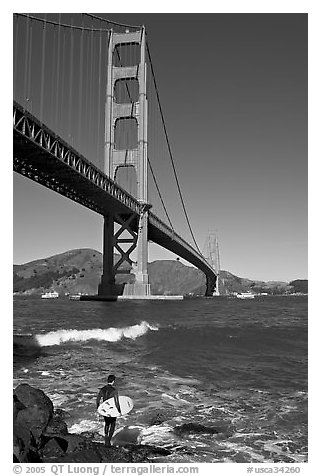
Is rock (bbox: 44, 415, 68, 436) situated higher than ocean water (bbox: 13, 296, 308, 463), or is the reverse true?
rock (bbox: 44, 415, 68, 436)

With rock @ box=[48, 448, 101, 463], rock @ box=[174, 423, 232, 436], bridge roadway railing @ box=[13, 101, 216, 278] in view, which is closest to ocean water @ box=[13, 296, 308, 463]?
rock @ box=[174, 423, 232, 436]

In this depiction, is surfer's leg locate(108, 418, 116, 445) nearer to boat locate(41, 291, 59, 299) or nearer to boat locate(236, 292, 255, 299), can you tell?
boat locate(41, 291, 59, 299)

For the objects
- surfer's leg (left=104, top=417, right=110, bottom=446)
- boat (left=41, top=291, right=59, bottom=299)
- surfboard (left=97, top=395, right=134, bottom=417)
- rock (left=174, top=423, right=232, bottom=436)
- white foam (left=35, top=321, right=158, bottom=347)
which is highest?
surfboard (left=97, top=395, right=134, bottom=417)

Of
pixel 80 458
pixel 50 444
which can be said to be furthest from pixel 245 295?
pixel 80 458

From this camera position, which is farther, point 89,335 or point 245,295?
point 245,295

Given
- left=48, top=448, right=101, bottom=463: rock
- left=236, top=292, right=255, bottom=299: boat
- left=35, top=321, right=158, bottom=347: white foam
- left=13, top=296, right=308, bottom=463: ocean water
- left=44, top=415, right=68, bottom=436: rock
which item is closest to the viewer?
left=48, top=448, right=101, bottom=463: rock

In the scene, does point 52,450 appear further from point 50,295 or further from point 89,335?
point 50,295
